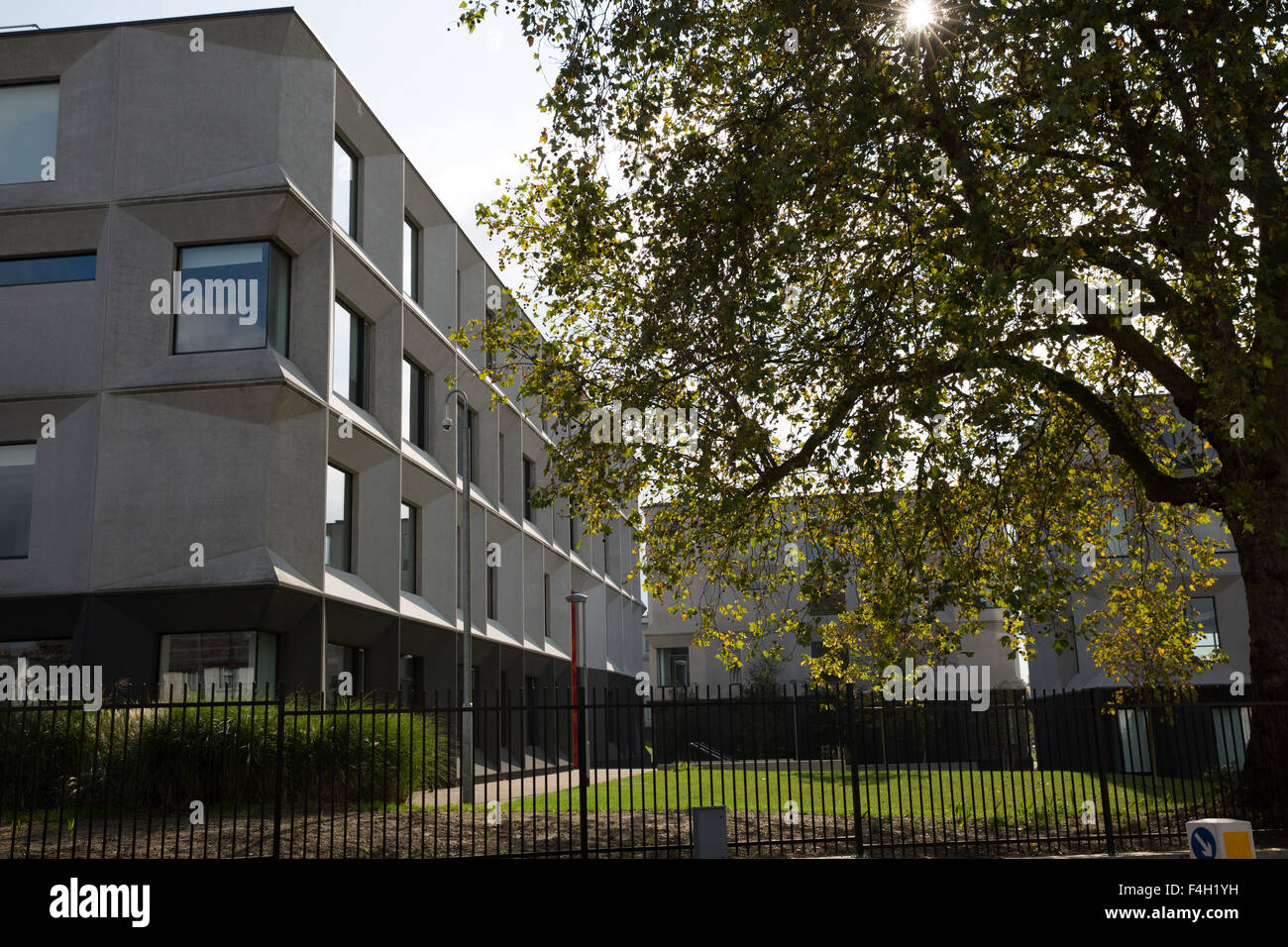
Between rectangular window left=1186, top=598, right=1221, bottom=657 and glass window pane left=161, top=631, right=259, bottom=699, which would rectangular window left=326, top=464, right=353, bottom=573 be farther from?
rectangular window left=1186, top=598, right=1221, bottom=657

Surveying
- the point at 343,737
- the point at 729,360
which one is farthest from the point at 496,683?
the point at 729,360

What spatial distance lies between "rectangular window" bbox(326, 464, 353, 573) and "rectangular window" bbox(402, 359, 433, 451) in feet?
13.9

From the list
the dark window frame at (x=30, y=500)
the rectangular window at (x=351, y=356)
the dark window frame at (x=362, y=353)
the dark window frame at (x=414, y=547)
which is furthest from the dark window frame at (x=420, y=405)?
the dark window frame at (x=30, y=500)

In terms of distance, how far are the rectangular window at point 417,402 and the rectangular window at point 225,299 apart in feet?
22.7

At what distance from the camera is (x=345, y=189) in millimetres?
25219

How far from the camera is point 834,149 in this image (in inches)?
493

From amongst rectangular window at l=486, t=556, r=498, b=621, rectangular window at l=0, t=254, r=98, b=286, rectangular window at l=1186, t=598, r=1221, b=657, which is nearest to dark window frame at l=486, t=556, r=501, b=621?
rectangular window at l=486, t=556, r=498, b=621

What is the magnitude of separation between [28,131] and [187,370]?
671 cm

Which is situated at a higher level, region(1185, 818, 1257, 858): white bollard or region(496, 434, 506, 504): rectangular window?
region(496, 434, 506, 504): rectangular window

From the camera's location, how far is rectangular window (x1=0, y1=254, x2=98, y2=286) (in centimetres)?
2148

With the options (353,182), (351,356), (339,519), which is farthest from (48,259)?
(339,519)

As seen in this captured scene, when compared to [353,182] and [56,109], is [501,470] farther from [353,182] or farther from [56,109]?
[56,109]

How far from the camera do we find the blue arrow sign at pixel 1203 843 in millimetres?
7738
